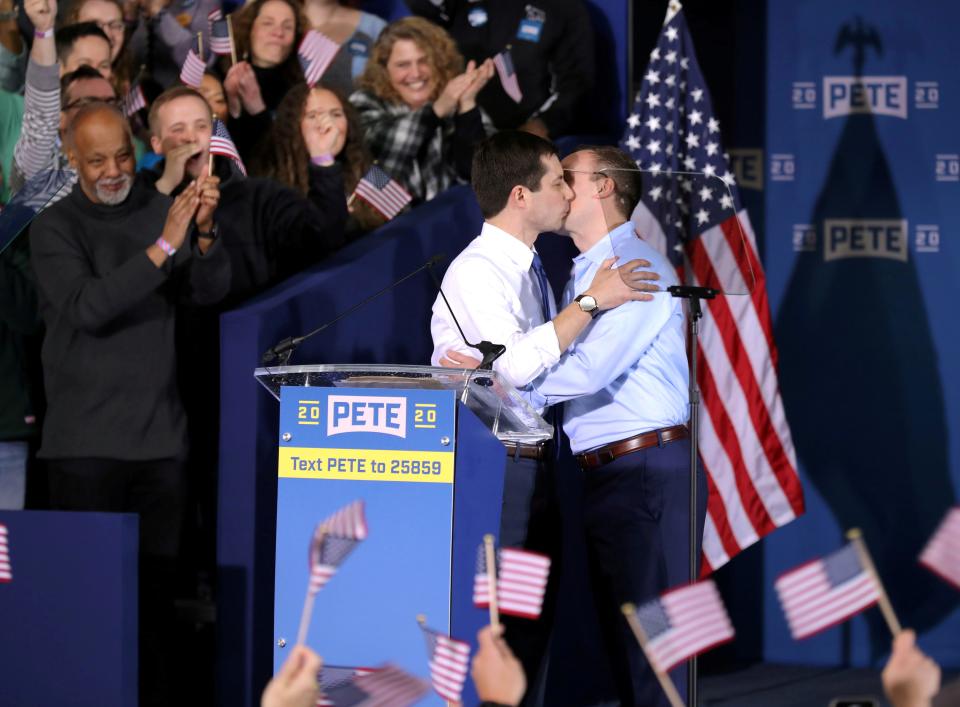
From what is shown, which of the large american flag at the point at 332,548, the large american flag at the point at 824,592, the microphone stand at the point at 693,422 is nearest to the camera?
the large american flag at the point at 824,592

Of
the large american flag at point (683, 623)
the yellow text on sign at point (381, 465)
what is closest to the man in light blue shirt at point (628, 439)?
the yellow text on sign at point (381, 465)

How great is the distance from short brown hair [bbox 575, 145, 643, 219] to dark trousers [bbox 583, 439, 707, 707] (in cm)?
74

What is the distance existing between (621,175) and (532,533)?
42.0 inches

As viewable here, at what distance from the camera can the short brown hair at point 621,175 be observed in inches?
171

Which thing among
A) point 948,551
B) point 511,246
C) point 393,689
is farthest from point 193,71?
point 948,551

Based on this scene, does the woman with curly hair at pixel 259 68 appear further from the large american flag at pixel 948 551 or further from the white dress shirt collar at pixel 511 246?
the large american flag at pixel 948 551

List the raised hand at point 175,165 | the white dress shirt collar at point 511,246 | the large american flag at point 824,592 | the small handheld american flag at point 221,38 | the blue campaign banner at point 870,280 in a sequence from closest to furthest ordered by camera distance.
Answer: the large american flag at point 824,592, the white dress shirt collar at point 511,246, the raised hand at point 175,165, the small handheld american flag at point 221,38, the blue campaign banner at point 870,280

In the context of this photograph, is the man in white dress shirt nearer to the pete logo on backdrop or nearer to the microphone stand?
the microphone stand

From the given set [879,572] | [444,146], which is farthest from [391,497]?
[879,572]

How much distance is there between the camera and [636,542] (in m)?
4.07

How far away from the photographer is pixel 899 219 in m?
6.37

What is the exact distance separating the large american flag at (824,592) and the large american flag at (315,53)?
353 centimetres

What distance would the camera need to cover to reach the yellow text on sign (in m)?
3.57

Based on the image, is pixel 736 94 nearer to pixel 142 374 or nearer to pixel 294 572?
pixel 142 374
